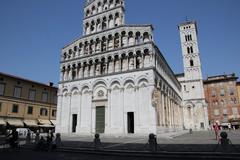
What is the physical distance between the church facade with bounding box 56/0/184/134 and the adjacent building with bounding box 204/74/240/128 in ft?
97.8

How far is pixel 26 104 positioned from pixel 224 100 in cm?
4797

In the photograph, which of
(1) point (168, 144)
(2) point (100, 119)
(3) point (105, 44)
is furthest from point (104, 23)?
(1) point (168, 144)

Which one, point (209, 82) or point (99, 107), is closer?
point (99, 107)

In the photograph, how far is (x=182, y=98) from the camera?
166 feet

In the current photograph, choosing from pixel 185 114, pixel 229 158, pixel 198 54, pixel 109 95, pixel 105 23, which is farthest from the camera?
pixel 198 54

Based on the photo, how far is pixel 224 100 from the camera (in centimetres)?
5288

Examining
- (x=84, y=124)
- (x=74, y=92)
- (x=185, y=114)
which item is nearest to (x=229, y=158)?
(x=84, y=124)

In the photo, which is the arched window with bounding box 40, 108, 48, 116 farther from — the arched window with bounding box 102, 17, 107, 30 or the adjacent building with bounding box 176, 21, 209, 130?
the adjacent building with bounding box 176, 21, 209, 130

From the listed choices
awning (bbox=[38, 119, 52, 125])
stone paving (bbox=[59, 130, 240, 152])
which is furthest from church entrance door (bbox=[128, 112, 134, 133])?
awning (bbox=[38, 119, 52, 125])

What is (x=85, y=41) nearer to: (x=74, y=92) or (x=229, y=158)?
(x=74, y=92)

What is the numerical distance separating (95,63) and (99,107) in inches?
251

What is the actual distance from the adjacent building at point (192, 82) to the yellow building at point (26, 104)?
31875 millimetres

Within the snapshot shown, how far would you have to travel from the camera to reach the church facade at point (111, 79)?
24141 mm

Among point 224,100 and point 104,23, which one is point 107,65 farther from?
point 224,100
